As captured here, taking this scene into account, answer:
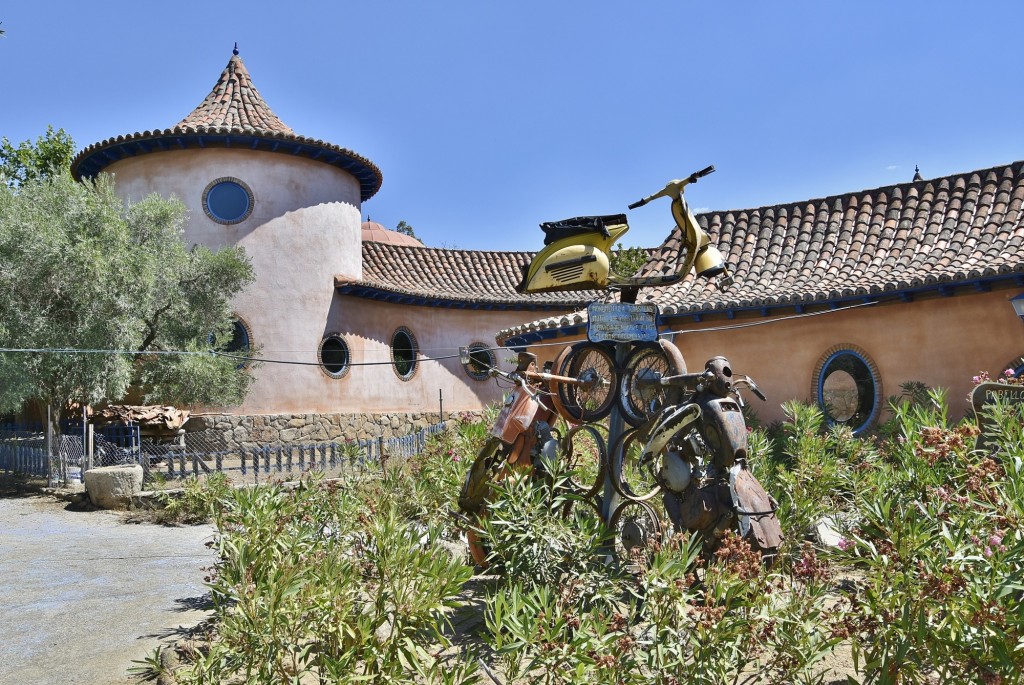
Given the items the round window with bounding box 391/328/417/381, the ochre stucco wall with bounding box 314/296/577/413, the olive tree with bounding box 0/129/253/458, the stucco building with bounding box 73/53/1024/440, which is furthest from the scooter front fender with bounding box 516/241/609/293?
the round window with bounding box 391/328/417/381

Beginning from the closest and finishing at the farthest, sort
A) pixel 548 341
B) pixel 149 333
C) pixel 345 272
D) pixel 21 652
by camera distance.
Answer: pixel 21 652, pixel 149 333, pixel 548 341, pixel 345 272

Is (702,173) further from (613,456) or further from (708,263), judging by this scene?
(613,456)

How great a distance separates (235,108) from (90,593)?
15.6 meters

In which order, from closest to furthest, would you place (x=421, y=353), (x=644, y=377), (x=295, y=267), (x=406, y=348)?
1. (x=644, y=377)
2. (x=295, y=267)
3. (x=406, y=348)
4. (x=421, y=353)

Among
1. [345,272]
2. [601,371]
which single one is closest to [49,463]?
[345,272]

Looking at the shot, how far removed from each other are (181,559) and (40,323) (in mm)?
6458

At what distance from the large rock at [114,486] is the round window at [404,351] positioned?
9912mm

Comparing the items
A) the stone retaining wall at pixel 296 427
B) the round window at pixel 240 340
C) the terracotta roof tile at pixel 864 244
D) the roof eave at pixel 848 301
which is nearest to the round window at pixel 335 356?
the stone retaining wall at pixel 296 427

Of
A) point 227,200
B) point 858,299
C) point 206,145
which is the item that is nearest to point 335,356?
point 227,200

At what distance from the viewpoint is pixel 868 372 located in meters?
13.4

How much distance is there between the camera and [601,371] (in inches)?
254

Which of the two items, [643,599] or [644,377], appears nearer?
[643,599]

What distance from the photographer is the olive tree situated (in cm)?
1266

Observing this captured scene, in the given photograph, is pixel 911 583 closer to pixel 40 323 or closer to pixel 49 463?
pixel 40 323
